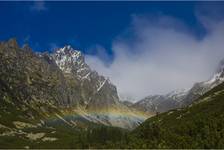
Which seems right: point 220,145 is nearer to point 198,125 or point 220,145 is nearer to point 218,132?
point 218,132

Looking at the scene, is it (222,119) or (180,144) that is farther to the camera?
(222,119)

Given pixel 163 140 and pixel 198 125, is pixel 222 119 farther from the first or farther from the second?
pixel 163 140

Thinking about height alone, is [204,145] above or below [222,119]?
below

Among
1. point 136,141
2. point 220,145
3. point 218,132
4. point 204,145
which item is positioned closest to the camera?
point 220,145

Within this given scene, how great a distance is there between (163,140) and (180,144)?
1440cm

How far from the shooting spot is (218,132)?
172375 millimetres

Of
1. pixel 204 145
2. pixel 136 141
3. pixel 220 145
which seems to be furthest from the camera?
pixel 136 141

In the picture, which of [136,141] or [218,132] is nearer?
[218,132]

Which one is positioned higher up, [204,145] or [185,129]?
[185,129]

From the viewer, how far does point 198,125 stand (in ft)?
644

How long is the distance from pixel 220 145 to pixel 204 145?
10340 mm

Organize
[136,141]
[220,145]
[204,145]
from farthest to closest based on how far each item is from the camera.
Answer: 1. [136,141]
2. [204,145]
3. [220,145]

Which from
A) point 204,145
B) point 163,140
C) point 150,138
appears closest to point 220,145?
point 204,145

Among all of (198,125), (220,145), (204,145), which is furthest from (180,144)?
(198,125)
